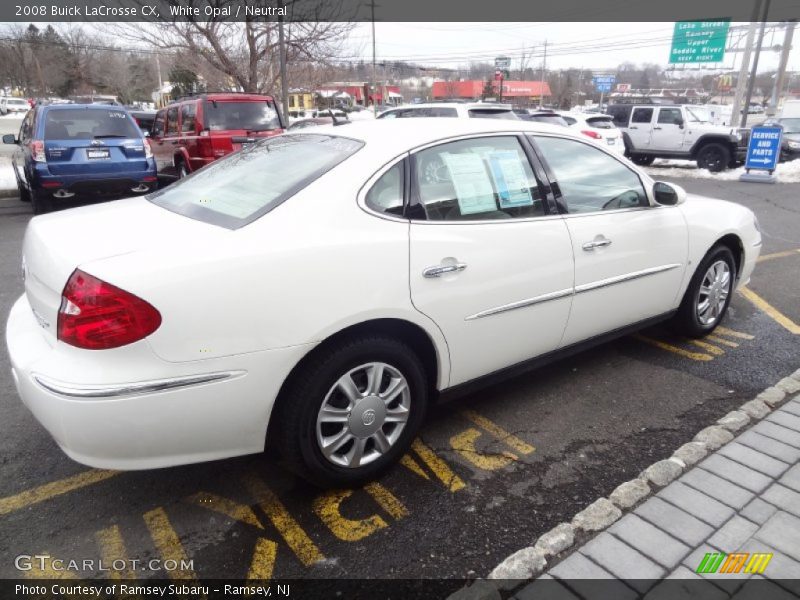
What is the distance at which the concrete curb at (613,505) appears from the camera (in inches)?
77.0

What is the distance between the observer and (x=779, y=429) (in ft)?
9.38

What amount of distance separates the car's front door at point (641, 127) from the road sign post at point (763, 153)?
135 inches

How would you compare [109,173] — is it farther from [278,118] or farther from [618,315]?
[618,315]

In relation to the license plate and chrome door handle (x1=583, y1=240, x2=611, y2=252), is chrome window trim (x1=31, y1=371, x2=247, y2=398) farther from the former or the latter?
the license plate

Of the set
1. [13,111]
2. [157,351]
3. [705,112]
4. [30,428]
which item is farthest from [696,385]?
[13,111]

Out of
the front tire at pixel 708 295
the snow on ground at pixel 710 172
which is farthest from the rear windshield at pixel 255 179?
the snow on ground at pixel 710 172

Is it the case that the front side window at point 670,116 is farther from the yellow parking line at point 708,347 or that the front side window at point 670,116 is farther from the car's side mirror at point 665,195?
the car's side mirror at point 665,195

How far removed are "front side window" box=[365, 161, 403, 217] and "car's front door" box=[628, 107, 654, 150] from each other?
1702 centimetres

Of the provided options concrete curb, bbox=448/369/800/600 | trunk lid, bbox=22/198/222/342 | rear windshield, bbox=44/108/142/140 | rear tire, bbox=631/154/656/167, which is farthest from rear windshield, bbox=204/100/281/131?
rear tire, bbox=631/154/656/167

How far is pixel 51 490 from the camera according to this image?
2.51m

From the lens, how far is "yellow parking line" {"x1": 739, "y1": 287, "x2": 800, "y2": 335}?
14.7 feet

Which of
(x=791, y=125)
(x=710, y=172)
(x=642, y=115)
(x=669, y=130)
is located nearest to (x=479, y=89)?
(x=791, y=125)

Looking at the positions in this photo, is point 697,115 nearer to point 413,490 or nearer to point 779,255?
point 779,255

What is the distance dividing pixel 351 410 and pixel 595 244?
1.68 meters
